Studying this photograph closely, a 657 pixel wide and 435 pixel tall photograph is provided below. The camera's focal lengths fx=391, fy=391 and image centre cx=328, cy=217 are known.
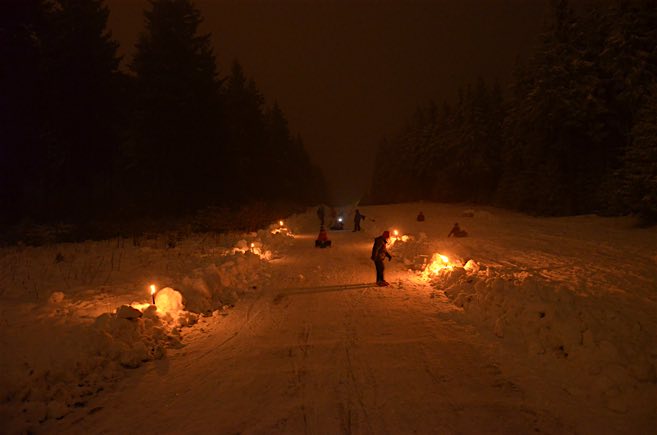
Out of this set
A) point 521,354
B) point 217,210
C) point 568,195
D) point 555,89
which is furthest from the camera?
point 568,195

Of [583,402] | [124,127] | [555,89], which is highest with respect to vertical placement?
[555,89]

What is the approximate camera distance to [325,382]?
206 inches

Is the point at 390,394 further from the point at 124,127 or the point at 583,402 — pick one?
the point at 124,127

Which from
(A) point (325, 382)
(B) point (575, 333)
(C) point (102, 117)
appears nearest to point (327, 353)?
(A) point (325, 382)

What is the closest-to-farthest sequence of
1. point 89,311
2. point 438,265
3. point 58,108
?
point 89,311 → point 438,265 → point 58,108

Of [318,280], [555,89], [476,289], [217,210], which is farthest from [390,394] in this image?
[555,89]

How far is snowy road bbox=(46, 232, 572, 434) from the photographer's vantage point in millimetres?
4309

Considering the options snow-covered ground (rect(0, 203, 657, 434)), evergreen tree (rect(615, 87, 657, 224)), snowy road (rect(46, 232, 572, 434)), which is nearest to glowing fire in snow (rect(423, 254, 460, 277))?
snow-covered ground (rect(0, 203, 657, 434))

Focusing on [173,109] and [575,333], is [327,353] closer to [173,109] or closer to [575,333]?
[575,333]

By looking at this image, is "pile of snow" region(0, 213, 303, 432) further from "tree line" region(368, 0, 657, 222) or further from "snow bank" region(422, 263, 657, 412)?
"tree line" region(368, 0, 657, 222)

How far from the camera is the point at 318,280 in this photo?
11781 millimetres

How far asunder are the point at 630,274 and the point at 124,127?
28563 millimetres

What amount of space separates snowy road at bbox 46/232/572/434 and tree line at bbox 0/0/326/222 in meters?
19.3

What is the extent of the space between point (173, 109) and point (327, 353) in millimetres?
24286
